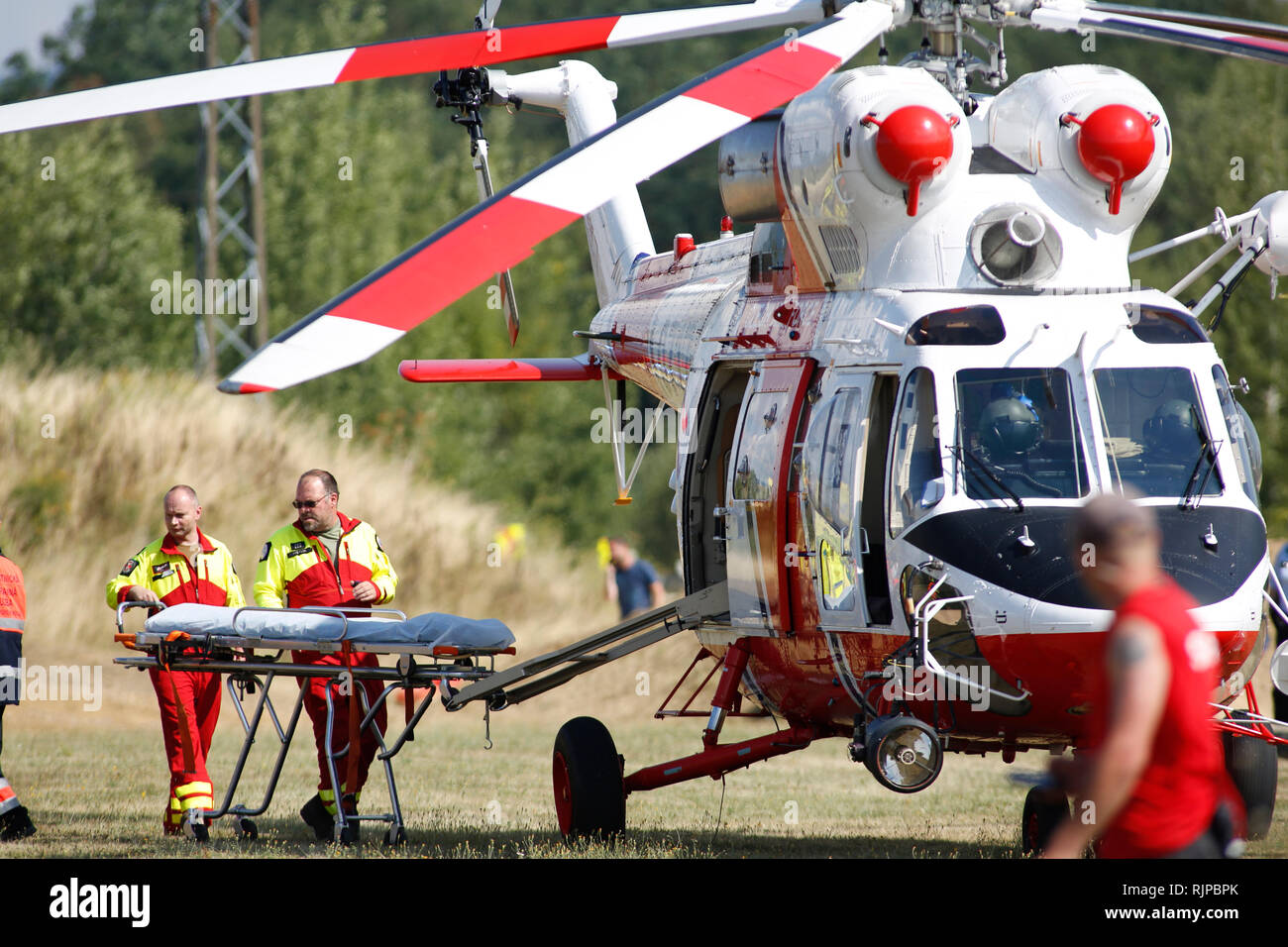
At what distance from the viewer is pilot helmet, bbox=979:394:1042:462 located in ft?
22.7

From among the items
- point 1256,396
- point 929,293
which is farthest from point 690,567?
point 1256,396

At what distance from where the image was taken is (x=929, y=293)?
7359 millimetres

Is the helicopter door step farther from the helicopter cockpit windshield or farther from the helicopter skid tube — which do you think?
the helicopter cockpit windshield

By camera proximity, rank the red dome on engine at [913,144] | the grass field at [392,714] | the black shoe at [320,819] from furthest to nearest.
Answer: the grass field at [392,714], the black shoe at [320,819], the red dome on engine at [913,144]

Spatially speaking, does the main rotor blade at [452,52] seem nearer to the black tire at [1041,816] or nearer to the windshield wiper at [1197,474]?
the windshield wiper at [1197,474]

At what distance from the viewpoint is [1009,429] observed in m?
6.96

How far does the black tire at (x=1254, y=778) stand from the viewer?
8.88m

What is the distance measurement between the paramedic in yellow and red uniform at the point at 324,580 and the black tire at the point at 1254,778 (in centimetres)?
459

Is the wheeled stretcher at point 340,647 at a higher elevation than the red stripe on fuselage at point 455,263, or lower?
lower

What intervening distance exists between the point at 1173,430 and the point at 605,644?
3021mm

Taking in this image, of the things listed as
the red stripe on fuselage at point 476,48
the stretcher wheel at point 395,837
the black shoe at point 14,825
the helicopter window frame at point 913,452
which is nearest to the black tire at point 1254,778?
the helicopter window frame at point 913,452

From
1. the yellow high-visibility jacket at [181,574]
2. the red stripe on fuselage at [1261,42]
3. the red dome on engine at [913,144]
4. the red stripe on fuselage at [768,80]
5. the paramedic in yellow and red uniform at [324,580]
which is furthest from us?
the yellow high-visibility jacket at [181,574]

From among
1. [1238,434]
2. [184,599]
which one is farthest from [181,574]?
[1238,434]
